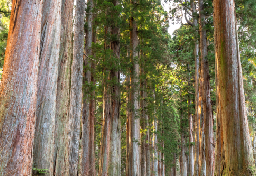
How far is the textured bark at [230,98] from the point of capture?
15.5ft

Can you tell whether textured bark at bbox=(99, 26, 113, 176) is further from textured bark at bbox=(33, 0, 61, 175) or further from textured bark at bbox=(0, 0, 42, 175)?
textured bark at bbox=(0, 0, 42, 175)

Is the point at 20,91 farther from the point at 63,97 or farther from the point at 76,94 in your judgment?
the point at 76,94

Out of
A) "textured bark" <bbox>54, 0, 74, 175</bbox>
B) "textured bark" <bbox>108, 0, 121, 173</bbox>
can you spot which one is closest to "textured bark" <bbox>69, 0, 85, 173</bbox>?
"textured bark" <bbox>54, 0, 74, 175</bbox>

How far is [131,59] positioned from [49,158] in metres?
10.7

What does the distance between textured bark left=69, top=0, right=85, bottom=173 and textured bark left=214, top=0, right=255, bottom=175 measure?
4914 mm

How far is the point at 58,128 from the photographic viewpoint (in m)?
5.12

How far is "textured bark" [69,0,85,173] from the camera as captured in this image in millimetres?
7667

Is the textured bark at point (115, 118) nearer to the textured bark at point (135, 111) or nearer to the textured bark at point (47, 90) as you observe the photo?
the textured bark at point (135, 111)

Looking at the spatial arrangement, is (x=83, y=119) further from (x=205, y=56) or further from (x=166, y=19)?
(x=166, y=19)

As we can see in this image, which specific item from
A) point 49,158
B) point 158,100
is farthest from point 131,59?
point 49,158

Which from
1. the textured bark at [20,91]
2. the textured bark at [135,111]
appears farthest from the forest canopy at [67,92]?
the textured bark at [135,111]

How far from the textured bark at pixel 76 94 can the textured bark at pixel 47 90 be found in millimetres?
3348

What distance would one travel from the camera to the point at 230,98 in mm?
5047

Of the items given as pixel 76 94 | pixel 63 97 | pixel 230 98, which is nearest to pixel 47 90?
pixel 63 97
